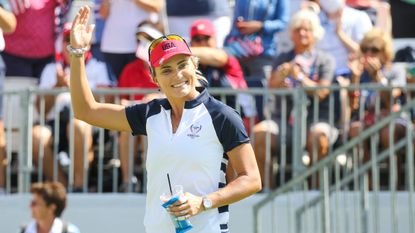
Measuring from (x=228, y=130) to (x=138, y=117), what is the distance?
1.49 feet

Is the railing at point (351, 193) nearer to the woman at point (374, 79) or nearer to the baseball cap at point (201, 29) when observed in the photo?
the woman at point (374, 79)

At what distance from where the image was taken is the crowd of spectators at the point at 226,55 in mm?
10586

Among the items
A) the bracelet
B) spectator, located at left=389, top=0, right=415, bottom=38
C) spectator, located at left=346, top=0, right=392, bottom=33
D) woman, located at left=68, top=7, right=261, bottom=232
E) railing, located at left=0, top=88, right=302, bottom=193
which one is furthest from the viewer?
spectator, located at left=389, top=0, right=415, bottom=38

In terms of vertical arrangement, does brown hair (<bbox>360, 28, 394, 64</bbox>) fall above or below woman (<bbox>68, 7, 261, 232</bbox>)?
below

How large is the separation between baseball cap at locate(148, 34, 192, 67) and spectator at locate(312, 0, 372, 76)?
17.5 feet

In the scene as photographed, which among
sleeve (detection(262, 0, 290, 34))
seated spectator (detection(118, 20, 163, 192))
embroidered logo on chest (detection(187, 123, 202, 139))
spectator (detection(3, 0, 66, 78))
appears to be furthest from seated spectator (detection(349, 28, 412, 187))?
embroidered logo on chest (detection(187, 123, 202, 139))

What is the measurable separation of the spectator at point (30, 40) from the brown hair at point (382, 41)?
271 centimetres

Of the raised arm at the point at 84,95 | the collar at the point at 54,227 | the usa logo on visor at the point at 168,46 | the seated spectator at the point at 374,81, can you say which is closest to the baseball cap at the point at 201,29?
the seated spectator at the point at 374,81

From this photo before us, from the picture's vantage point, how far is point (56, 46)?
11055 millimetres

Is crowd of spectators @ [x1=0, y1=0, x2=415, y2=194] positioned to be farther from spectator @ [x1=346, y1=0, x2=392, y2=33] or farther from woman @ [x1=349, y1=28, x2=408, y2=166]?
spectator @ [x1=346, y1=0, x2=392, y2=33]

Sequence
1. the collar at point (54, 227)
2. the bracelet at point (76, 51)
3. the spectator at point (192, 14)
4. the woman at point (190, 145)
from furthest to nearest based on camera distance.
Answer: the spectator at point (192, 14)
the collar at point (54, 227)
the bracelet at point (76, 51)
the woman at point (190, 145)

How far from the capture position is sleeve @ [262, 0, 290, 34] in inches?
432

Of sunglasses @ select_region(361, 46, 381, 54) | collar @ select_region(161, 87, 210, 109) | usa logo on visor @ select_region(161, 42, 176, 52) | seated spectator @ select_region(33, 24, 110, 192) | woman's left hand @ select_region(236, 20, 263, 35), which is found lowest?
seated spectator @ select_region(33, 24, 110, 192)

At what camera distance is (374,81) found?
10.8m
